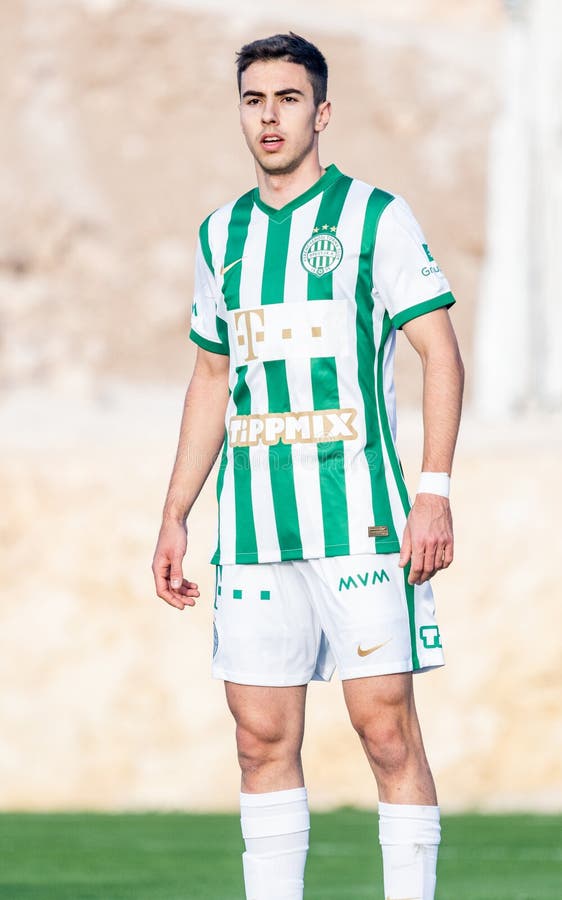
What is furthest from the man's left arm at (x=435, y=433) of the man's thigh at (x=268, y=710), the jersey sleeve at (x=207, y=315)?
the jersey sleeve at (x=207, y=315)

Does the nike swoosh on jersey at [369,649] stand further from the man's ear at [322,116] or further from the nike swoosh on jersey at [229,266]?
the man's ear at [322,116]

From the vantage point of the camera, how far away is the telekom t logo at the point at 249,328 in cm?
448

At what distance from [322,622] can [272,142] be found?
1.22m

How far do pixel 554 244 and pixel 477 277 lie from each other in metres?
21.8

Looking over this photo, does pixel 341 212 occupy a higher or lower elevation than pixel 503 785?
higher

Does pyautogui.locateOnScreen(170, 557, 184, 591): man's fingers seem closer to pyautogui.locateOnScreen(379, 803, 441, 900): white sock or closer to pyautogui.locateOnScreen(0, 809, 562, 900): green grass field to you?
pyautogui.locateOnScreen(379, 803, 441, 900): white sock

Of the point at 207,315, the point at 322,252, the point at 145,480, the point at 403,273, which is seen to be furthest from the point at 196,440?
the point at 145,480

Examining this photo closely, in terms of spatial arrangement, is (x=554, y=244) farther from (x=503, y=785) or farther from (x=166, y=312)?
(x=166, y=312)

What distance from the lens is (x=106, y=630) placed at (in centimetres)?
1530

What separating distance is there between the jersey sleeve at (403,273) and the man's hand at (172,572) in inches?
33.1

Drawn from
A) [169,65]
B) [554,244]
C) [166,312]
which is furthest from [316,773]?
[169,65]

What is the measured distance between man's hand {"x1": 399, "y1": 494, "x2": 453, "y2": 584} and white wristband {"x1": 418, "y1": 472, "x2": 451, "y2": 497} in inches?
0.6

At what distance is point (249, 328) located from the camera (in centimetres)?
450

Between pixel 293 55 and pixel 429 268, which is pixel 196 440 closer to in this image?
pixel 429 268
